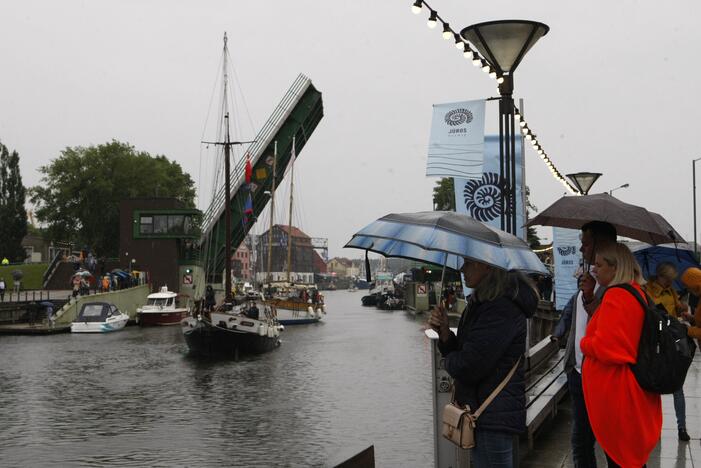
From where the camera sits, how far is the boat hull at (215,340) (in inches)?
1270

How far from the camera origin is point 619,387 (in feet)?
12.7

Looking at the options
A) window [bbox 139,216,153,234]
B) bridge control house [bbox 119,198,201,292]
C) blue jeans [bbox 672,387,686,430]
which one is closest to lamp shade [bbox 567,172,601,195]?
blue jeans [bbox 672,387,686,430]

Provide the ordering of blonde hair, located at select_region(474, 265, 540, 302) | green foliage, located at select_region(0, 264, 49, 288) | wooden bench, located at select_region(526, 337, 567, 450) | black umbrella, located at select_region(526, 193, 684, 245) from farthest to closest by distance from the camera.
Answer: green foliage, located at select_region(0, 264, 49, 288) → wooden bench, located at select_region(526, 337, 567, 450) → black umbrella, located at select_region(526, 193, 684, 245) → blonde hair, located at select_region(474, 265, 540, 302)

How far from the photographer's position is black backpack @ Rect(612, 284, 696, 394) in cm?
383

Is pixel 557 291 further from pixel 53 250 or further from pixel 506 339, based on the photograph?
pixel 53 250

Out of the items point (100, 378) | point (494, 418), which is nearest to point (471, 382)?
point (494, 418)

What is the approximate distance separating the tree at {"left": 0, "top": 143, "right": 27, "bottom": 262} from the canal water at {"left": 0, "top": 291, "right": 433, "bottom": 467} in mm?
51648

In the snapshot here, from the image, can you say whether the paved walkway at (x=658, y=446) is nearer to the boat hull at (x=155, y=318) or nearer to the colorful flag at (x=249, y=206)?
the colorful flag at (x=249, y=206)

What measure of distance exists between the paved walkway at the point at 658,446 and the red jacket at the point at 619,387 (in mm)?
3476

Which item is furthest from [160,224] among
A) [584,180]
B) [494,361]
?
[494,361]

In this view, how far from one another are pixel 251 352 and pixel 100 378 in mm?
8491

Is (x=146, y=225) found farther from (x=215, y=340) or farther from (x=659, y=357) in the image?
(x=659, y=357)

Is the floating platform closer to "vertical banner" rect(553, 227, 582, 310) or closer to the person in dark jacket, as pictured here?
"vertical banner" rect(553, 227, 582, 310)

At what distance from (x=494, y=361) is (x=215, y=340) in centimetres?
2872
